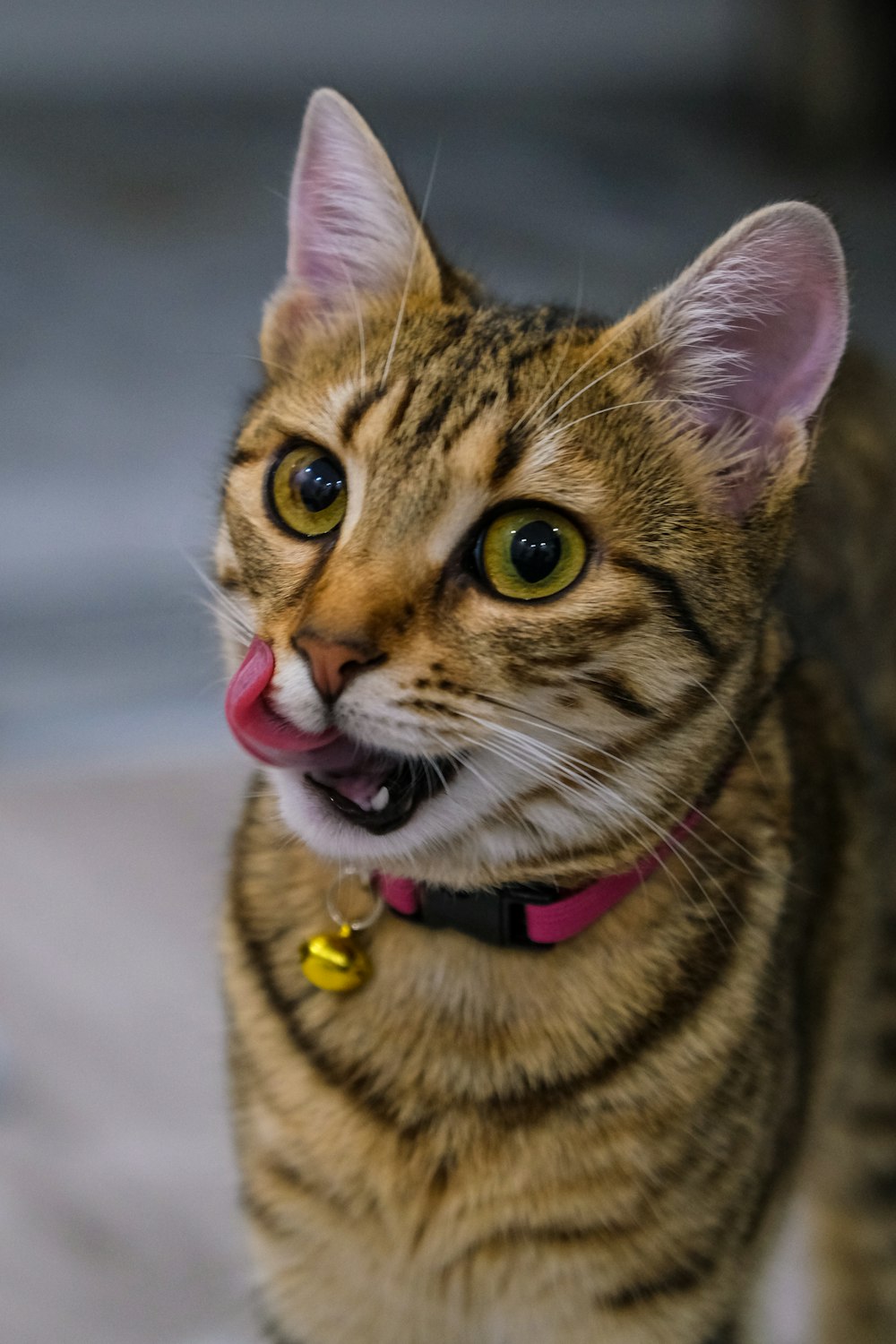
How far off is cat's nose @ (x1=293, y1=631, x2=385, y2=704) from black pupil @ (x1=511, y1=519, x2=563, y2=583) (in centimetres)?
11

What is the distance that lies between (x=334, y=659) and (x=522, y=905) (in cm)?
25

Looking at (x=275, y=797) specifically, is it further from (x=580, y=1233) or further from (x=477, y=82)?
(x=477, y=82)

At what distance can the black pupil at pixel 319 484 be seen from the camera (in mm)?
975

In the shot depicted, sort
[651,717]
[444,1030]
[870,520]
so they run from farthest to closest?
[870,520], [444,1030], [651,717]

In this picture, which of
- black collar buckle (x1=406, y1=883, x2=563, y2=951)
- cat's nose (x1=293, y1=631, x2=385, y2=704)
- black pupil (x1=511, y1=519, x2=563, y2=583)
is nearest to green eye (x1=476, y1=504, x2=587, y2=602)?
black pupil (x1=511, y1=519, x2=563, y2=583)

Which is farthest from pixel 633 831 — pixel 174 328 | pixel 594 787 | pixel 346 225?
pixel 174 328

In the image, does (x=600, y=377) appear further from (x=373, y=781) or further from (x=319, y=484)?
(x=373, y=781)

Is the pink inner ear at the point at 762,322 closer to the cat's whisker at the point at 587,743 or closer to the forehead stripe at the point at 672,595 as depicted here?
the forehead stripe at the point at 672,595

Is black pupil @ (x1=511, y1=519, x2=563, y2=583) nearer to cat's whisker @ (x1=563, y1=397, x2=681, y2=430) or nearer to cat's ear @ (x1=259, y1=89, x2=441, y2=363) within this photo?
cat's whisker @ (x1=563, y1=397, x2=681, y2=430)

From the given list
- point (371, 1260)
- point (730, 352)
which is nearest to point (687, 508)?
point (730, 352)

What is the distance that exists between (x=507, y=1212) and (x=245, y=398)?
0.64 m

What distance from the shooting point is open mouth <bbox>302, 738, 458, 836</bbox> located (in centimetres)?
92

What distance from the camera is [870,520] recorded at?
149 cm

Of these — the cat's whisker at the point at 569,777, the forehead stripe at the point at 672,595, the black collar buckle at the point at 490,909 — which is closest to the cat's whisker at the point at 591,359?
the forehead stripe at the point at 672,595
